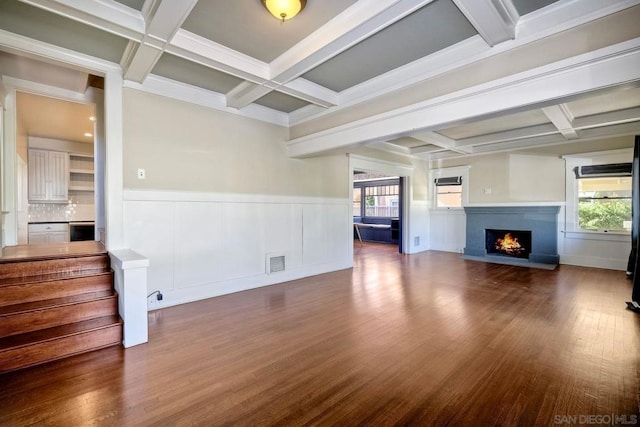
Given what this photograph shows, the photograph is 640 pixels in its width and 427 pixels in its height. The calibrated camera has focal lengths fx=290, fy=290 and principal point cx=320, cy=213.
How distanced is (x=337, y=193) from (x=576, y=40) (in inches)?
161

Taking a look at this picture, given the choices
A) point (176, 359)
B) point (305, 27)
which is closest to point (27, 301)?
point (176, 359)

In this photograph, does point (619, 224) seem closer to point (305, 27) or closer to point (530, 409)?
point (530, 409)

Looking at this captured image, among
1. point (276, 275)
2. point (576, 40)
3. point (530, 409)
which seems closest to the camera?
point (530, 409)

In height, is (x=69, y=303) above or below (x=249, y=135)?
below

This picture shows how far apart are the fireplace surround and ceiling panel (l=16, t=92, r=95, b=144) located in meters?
8.22

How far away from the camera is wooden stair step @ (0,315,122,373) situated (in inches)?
87.3

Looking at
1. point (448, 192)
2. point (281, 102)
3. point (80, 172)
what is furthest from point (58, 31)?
point (448, 192)

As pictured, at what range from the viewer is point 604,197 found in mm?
5766

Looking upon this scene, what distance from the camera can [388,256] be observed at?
7.41m

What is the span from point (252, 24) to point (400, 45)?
1405 millimetres

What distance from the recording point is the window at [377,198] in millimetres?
10520

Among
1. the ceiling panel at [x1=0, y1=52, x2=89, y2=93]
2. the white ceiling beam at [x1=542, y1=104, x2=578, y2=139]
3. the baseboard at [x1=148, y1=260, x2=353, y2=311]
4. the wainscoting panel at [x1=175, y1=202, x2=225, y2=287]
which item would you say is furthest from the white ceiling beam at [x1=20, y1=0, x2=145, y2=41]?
the white ceiling beam at [x1=542, y1=104, x2=578, y2=139]

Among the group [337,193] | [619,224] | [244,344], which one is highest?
[337,193]

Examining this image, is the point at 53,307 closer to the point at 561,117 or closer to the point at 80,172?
the point at 80,172
